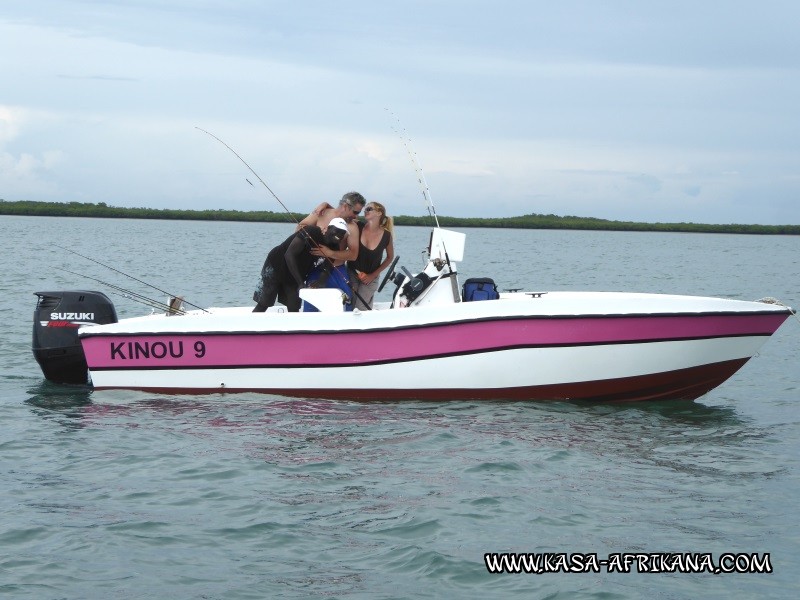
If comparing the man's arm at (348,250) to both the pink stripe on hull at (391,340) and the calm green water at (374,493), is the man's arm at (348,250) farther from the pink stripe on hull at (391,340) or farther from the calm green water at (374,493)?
the calm green water at (374,493)

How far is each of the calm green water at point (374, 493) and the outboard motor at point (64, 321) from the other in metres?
0.37

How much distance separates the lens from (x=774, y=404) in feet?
33.5

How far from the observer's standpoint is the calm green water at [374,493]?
17.4 ft

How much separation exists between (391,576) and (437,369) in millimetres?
3559

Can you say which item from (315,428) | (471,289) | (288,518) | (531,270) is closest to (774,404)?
(471,289)

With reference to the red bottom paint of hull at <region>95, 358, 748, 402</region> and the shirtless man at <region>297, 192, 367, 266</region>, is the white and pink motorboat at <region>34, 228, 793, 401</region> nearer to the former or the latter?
the red bottom paint of hull at <region>95, 358, 748, 402</region>

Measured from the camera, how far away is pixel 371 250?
31.1 ft

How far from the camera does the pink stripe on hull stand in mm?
8531

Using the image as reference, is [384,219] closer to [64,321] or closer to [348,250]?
[348,250]

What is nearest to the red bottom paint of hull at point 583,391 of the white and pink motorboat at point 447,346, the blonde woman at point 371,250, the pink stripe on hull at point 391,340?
the white and pink motorboat at point 447,346

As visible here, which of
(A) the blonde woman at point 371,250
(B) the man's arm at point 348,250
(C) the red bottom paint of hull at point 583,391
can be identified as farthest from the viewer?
(A) the blonde woman at point 371,250

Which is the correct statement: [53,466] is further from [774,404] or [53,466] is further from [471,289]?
[774,404]

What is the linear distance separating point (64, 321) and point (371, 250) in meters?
2.96

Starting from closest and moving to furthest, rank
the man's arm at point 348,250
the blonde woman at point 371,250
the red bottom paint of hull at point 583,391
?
the red bottom paint of hull at point 583,391 < the man's arm at point 348,250 < the blonde woman at point 371,250
